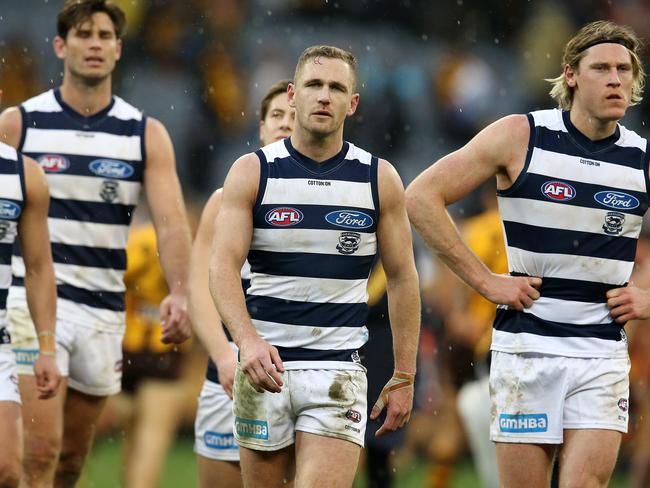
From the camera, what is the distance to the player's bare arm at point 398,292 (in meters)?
6.43

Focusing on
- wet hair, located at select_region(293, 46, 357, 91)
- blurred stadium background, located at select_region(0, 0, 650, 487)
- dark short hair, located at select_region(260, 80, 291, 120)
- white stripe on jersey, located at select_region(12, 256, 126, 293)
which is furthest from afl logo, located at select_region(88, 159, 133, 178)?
blurred stadium background, located at select_region(0, 0, 650, 487)

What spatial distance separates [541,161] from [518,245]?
1.36ft

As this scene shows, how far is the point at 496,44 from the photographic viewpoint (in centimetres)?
1791

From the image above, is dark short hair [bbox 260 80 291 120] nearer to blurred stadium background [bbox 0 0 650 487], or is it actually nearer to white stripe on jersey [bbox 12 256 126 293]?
white stripe on jersey [bbox 12 256 126 293]

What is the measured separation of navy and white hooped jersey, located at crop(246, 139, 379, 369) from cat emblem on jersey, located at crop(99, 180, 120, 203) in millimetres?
2260

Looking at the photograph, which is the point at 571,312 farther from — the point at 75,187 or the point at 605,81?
the point at 75,187

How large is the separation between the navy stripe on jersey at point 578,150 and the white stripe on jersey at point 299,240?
3.79 feet

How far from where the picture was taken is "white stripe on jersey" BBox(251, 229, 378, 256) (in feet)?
20.6

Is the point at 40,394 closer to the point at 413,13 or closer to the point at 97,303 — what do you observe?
the point at 97,303

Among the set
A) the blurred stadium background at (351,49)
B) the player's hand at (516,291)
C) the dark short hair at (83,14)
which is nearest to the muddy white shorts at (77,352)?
the dark short hair at (83,14)

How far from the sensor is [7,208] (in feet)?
23.9

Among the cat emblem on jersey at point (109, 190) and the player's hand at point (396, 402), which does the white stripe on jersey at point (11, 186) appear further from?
the player's hand at point (396, 402)

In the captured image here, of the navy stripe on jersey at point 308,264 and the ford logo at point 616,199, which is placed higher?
the ford logo at point 616,199

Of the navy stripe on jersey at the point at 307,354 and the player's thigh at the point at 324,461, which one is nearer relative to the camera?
the player's thigh at the point at 324,461
